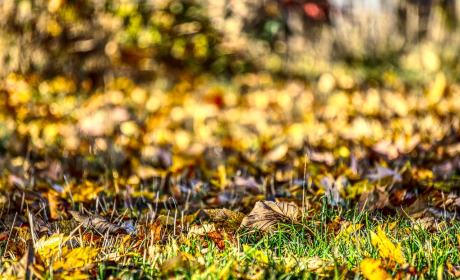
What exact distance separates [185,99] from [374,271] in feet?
12.4

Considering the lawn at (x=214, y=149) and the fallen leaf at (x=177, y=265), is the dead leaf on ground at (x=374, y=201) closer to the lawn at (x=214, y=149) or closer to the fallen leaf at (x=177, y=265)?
the lawn at (x=214, y=149)

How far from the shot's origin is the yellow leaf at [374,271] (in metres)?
1.14

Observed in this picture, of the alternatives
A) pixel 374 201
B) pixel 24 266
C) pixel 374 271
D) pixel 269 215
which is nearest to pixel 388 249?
pixel 374 271

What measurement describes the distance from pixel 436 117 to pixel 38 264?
3413mm

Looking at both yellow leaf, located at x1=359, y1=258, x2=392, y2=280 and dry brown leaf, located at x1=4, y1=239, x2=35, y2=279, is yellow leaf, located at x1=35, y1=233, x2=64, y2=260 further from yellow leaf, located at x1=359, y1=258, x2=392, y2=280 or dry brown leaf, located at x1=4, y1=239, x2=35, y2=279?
yellow leaf, located at x1=359, y1=258, x2=392, y2=280

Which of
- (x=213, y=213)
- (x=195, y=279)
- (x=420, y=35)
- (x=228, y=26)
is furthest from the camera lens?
(x=420, y=35)

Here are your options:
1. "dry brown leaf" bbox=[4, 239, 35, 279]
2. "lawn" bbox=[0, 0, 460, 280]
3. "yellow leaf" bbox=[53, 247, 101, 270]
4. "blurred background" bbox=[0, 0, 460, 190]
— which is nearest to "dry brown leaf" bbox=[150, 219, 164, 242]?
"lawn" bbox=[0, 0, 460, 280]

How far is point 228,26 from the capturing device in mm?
4973

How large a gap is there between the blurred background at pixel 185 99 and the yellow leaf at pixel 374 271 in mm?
1302

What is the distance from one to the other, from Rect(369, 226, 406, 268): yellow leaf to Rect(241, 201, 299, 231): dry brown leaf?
0.94 ft

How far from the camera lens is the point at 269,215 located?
1.51m

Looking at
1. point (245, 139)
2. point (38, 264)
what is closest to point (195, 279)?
point (38, 264)

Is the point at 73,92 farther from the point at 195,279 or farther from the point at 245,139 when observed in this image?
the point at 195,279

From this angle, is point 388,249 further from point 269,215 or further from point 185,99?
point 185,99
